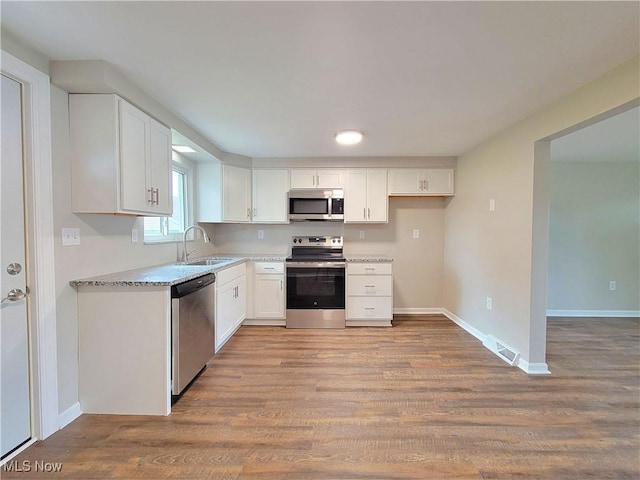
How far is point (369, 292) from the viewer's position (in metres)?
3.72

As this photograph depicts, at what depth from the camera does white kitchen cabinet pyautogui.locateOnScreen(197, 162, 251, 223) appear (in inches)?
A: 147

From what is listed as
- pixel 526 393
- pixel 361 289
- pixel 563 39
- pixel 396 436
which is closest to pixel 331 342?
pixel 361 289

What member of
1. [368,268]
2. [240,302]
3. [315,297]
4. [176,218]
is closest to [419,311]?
[368,268]

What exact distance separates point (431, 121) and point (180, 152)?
8.95 ft

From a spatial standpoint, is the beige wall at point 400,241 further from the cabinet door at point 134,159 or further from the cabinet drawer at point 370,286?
the cabinet door at point 134,159

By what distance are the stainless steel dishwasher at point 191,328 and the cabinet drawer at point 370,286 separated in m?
1.78

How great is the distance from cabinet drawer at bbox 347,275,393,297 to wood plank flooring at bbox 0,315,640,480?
36.3 inches

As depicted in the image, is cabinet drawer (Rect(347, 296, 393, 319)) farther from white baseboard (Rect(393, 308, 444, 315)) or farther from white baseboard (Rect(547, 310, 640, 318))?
white baseboard (Rect(547, 310, 640, 318))

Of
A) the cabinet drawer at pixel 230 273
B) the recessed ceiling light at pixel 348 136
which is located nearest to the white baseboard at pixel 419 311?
the cabinet drawer at pixel 230 273

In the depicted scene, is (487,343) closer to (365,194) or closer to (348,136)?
(365,194)

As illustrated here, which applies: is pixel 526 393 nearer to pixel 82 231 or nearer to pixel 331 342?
pixel 331 342

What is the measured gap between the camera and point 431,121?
2625 mm

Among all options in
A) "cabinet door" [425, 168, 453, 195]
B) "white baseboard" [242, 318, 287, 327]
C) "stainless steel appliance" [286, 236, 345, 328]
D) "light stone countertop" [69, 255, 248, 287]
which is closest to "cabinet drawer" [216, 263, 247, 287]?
"light stone countertop" [69, 255, 248, 287]

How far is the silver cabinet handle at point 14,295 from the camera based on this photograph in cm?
153
